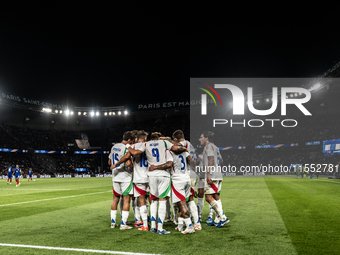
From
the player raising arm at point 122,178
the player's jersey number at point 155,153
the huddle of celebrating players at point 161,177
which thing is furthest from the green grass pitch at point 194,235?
the player's jersey number at point 155,153

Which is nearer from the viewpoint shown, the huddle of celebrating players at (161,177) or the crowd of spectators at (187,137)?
the huddle of celebrating players at (161,177)

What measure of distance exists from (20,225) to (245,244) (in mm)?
6064

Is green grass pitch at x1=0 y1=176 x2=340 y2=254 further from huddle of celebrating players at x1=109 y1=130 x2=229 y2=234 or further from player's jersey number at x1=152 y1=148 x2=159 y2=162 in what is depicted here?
player's jersey number at x1=152 y1=148 x2=159 y2=162

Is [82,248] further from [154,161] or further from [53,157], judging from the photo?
[53,157]

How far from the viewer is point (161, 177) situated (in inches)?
260

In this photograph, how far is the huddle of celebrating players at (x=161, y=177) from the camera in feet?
21.6

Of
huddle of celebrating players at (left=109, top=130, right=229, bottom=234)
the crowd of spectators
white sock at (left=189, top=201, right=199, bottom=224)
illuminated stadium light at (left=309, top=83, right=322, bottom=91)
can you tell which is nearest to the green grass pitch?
white sock at (left=189, top=201, right=199, bottom=224)

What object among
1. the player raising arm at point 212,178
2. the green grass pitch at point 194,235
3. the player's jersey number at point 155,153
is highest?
the player's jersey number at point 155,153

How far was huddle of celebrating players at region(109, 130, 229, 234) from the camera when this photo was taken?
6.59m

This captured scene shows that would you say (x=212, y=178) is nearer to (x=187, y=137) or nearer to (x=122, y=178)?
(x=122, y=178)

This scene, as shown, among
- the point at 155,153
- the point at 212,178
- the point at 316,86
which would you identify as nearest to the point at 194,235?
the point at 212,178

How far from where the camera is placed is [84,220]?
27.6 feet

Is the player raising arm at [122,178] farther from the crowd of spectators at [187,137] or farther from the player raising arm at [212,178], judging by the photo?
the crowd of spectators at [187,137]

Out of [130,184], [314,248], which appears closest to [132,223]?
[130,184]
